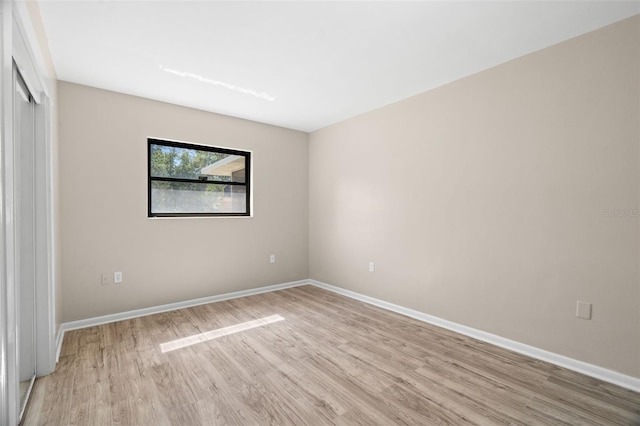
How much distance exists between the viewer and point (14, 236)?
1380 mm

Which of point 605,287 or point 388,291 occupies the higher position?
point 605,287

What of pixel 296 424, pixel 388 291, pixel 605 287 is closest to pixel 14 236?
pixel 296 424

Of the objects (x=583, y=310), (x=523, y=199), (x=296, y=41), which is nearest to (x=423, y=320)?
(x=583, y=310)

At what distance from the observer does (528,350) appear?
2480 millimetres

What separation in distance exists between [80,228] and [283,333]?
7.52ft

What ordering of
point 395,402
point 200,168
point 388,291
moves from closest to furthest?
point 395,402
point 388,291
point 200,168

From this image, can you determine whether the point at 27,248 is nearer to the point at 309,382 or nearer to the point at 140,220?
the point at 140,220

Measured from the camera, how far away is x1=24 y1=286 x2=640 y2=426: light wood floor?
1.76m

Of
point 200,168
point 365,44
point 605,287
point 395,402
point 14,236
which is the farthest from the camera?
point 200,168

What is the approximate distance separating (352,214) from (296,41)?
236cm

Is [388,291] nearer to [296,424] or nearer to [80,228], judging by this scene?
[296,424]

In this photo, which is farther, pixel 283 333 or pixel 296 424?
pixel 283 333

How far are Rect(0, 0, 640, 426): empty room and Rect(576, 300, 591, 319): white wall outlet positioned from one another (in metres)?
0.02

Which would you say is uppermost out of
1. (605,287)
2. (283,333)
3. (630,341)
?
(605,287)
